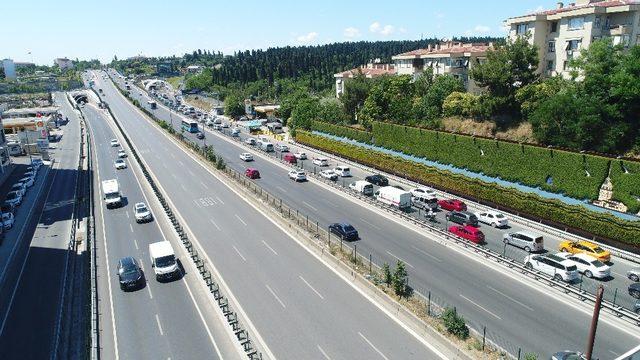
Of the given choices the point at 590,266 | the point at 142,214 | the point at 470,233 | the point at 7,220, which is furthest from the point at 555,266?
the point at 7,220

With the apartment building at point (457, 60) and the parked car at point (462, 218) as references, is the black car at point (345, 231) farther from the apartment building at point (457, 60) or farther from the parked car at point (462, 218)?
the apartment building at point (457, 60)

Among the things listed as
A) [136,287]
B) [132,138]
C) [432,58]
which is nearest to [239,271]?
[136,287]

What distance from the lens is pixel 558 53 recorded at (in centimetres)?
6331

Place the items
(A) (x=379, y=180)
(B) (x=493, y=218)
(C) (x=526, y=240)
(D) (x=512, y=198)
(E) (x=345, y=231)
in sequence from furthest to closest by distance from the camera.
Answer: (A) (x=379, y=180) < (D) (x=512, y=198) < (B) (x=493, y=218) < (E) (x=345, y=231) < (C) (x=526, y=240)

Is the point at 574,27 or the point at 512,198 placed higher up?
the point at 574,27

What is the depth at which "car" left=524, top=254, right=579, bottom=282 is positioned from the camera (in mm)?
30531

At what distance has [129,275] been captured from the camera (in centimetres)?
3084

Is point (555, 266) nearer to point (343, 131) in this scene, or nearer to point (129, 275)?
point (129, 275)

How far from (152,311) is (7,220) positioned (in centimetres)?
2978

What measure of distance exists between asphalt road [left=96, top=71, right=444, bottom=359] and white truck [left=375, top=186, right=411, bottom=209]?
13.8 metres

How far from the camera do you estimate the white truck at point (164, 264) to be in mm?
31828

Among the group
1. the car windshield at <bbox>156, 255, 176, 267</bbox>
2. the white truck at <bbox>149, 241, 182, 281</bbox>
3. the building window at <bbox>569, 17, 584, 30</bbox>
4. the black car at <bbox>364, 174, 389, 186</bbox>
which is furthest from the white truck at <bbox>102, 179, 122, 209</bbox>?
the building window at <bbox>569, 17, 584, 30</bbox>

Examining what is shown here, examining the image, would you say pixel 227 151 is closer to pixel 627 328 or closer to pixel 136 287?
pixel 136 287

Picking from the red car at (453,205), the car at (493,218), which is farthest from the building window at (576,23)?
the car at (493,218)
